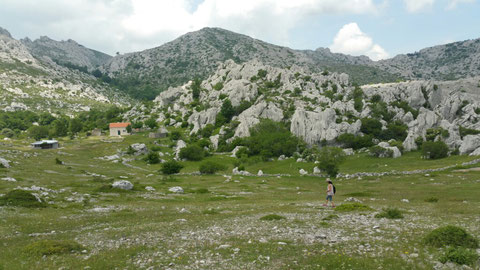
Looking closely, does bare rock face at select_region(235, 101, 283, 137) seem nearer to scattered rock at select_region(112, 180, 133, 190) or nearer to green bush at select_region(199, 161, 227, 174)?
green bush at select_region(199, 161, 227, 174)

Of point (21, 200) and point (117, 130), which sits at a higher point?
point (117, 130)

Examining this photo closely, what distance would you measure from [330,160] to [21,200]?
6497 centimetres

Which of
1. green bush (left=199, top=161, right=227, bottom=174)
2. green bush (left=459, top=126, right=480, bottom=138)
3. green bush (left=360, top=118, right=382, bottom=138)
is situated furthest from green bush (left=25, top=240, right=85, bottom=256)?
green bush (left=459, top=126, right=480, bottom=138)

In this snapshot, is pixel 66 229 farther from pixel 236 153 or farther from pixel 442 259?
pixel 236 153

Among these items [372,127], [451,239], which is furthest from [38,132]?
[451,239]

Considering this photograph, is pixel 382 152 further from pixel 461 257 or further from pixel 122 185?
pixel 461 257

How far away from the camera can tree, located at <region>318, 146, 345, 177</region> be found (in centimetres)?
7616

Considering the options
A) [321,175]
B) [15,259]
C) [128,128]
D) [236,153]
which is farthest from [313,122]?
[15,259]

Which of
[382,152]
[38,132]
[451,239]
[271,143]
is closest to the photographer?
[451,239]

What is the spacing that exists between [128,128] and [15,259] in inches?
6741

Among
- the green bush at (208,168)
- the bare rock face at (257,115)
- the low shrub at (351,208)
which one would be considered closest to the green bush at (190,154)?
the green bush at (208,168)

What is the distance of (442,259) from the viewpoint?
42.4 feet

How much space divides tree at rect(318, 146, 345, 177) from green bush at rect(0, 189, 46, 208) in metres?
62.4

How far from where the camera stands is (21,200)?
31719 millimetres
